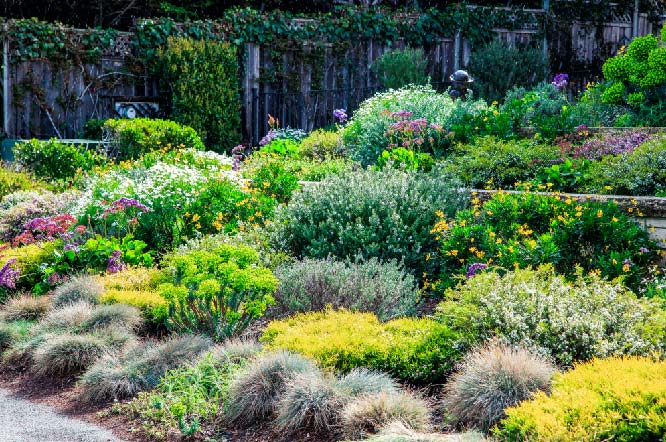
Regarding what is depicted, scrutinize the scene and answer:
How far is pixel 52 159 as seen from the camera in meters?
11.3

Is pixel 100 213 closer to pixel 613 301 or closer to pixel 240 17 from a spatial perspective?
pixel 613 301

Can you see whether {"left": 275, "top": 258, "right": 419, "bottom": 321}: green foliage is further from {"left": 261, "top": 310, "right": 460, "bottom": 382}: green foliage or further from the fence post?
the fence post

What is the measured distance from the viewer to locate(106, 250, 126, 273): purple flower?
7.27m

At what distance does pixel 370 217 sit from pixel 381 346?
7.30 ft

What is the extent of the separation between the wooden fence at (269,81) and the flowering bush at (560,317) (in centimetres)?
1103

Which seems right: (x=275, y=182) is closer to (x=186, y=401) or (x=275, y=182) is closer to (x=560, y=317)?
(x=186, y=401)

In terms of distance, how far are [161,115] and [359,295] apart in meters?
10.3

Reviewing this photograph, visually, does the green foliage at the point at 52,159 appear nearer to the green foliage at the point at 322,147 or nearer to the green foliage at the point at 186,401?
the green foliage at the point at 322,147

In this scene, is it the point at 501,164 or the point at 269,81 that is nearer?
the point at 501,164

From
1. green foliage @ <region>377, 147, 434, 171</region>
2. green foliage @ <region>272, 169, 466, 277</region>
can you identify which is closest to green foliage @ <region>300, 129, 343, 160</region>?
green foliage @ <region>377, 147, 434, 171</region>

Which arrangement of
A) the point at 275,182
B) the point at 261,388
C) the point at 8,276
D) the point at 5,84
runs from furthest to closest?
the point at 5,84 < the point at 275,182 < the point at 8,276 < the point at 261,388

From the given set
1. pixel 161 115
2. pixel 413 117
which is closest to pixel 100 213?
pixel 413 117

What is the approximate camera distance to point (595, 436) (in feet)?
11.7

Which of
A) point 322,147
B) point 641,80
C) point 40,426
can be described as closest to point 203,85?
point 322,147
